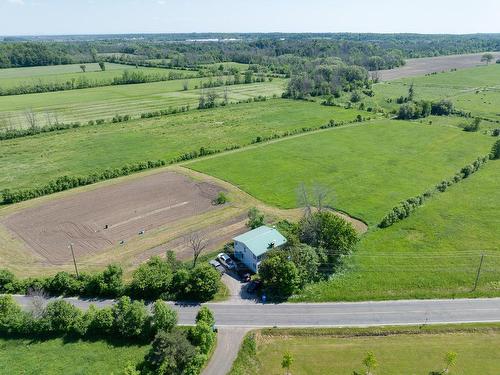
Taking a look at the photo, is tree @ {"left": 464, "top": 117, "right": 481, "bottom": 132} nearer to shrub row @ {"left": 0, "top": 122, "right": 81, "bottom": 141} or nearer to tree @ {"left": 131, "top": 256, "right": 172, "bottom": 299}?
tree @ {"left": 131, "top": 256, "right": 172, "bottom": 299}

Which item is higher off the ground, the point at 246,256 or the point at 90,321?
the point at 246,256

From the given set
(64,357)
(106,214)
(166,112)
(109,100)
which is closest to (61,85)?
(109,100)

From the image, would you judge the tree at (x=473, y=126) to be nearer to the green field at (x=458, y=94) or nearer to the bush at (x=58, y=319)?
the green field at (x=458, y=94)

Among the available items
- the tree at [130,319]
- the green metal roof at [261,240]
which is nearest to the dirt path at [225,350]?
the tree at [130,319]

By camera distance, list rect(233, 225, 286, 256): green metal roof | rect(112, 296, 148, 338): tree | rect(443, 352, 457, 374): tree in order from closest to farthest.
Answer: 1. rect(443, 352, 457, 374): tree
2. rect(112, 296, 148, 338): tree
3. rect(233, 225, 286, 256): green metal roof

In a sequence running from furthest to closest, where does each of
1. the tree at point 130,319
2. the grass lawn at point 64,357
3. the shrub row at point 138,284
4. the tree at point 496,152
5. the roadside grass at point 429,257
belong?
1. the tree at point 496,152
2. the roadside grass at point 429,257
3. the shrub row at point 138,284
4. the tree at point 130,319
5. the grass lawn at point 64,357

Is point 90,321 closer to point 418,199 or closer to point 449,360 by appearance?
point 449,360

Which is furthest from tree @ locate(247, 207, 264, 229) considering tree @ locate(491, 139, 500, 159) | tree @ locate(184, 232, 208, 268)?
tree @ locate(491, 139, 500, 159)
